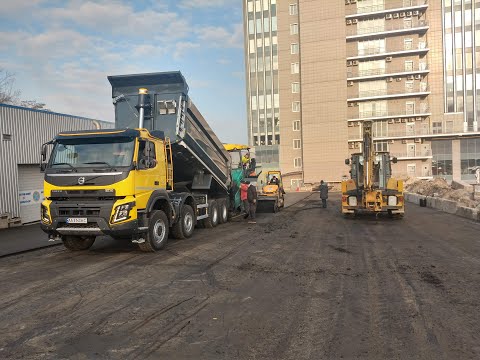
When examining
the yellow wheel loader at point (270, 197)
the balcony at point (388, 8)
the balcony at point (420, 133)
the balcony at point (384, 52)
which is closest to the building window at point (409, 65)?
the balcony at point (384, 52)

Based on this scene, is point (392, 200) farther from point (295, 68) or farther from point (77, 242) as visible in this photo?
point (295, 68)

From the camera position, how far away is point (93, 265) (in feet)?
26.6

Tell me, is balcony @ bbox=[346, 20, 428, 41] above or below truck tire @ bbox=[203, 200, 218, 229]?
above

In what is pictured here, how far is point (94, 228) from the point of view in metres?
8.28

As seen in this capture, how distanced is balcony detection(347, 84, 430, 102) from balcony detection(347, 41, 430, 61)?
4.59 m

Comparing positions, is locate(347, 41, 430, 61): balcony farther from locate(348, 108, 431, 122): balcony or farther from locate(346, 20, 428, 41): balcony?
locate(348, 108, 431, 122): balcony

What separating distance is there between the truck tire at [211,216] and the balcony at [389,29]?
47.7m

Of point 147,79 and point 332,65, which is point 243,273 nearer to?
point 147,79

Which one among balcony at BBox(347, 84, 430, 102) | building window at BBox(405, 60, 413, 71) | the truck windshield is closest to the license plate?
the truck windshield

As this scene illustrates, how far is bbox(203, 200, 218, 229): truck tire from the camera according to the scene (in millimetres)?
13812

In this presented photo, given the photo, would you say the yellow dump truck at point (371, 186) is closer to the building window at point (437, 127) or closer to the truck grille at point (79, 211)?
the truck grille at point (79, 211)

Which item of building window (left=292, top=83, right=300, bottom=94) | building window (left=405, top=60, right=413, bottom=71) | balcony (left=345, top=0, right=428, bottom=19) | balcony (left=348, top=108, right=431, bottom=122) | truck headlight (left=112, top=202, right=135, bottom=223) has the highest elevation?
balcony (left=345, top=0, right=428, bottom=19)

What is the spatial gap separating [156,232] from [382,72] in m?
51.5

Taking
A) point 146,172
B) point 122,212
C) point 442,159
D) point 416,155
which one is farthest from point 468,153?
point 122,212
